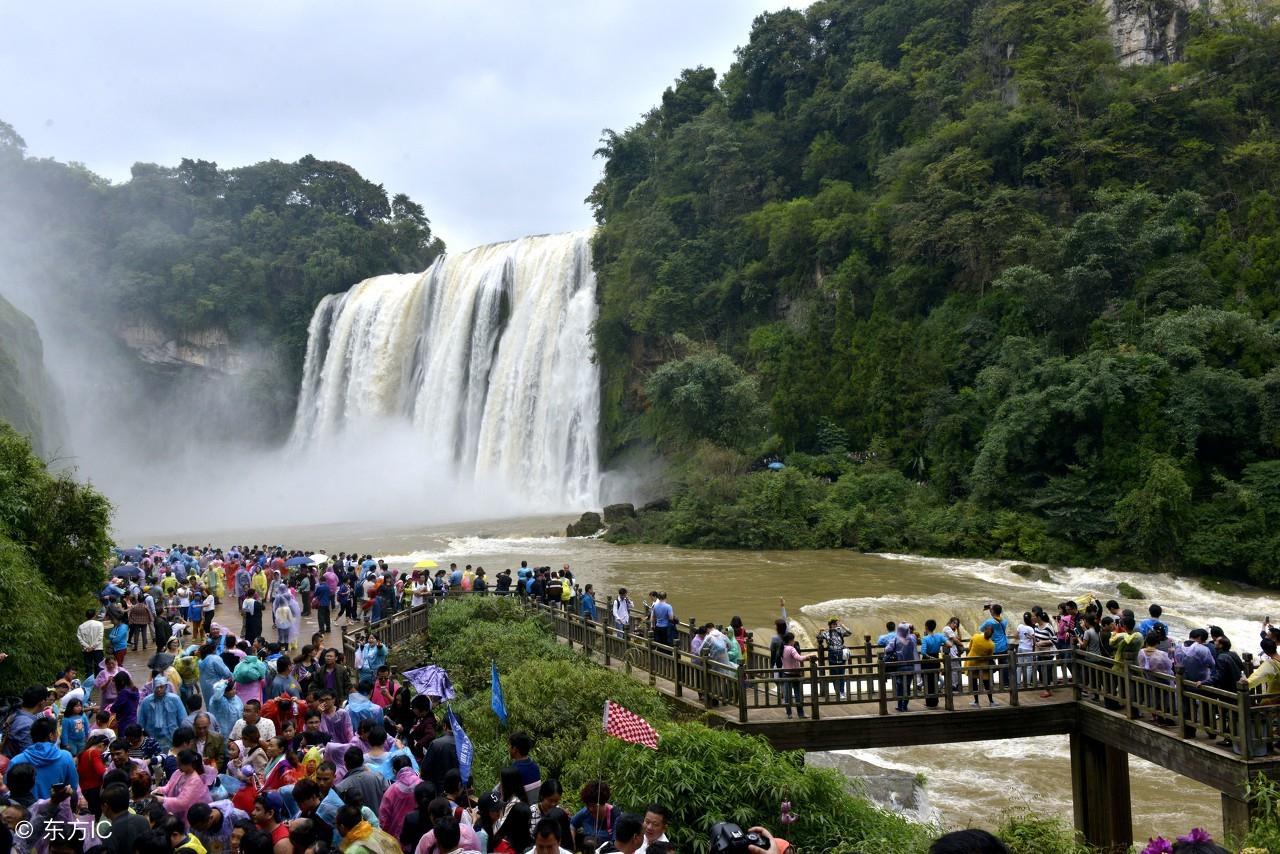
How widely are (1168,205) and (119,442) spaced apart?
6297 centimetres

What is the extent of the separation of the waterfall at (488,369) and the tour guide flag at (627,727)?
3691 centimetres

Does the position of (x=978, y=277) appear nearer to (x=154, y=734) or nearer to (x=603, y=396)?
(x=603, y=396)

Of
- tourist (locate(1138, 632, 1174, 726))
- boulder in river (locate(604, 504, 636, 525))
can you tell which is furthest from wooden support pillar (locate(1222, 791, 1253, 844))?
boulder in river (locate(604, 504, 636, 525))

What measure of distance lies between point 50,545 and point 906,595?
16919 mm

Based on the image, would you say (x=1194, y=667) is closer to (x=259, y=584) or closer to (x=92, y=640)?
(x=92, y=640)

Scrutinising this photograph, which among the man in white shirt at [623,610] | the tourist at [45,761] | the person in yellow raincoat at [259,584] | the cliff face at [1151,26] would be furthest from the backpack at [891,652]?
the cliff face at [1151,26]

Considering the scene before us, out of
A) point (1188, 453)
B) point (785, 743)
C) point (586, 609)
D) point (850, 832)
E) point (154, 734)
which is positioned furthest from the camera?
point (1188, 453)

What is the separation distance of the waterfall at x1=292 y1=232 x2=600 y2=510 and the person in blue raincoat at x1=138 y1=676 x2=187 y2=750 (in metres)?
35.3

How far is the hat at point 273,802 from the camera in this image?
5914 mm

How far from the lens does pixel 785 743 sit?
10461mm

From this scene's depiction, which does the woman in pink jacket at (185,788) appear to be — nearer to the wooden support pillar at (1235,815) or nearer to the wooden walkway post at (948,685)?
the wooden walkway post at (948,685)

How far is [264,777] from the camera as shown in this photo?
275 inches

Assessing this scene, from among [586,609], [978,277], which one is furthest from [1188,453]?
[586,609]

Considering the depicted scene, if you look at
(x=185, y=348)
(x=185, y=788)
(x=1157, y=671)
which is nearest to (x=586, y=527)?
(x=1157, y=671)
